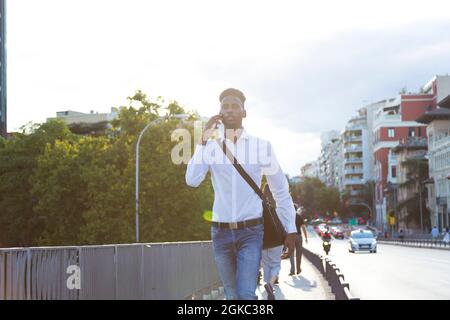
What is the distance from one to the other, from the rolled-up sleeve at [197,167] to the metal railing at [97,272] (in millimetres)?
2929

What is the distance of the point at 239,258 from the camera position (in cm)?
709

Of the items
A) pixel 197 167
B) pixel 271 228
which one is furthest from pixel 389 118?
pixel 197 167

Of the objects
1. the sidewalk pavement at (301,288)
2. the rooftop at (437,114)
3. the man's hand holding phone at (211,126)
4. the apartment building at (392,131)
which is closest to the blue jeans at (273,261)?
the man's hand holding phone at (211,126)

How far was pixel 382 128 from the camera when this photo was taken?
154000 mm

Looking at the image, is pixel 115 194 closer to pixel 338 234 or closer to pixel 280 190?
pixel 280 190

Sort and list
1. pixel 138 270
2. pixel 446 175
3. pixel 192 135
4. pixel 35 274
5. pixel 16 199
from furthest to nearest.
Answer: pixel 446 175
pixel 16 199
pixel 192 135
pixel 138 270
pixel 35 274

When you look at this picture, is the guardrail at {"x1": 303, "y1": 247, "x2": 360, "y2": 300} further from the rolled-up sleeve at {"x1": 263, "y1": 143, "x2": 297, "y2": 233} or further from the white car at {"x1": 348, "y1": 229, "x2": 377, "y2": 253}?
the white car at {"x1": 348, "y1": 229, "x2": 377, "y2": 253}

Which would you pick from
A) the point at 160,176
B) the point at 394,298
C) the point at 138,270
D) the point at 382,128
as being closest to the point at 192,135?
the point at 160,176

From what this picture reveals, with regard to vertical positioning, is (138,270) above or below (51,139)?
below

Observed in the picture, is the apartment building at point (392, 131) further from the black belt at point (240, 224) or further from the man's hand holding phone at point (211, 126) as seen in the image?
the black belt at point (240, 224)

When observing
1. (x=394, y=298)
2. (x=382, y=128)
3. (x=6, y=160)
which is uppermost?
(x=382, y=128)

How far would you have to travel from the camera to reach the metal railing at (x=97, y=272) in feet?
32.1
